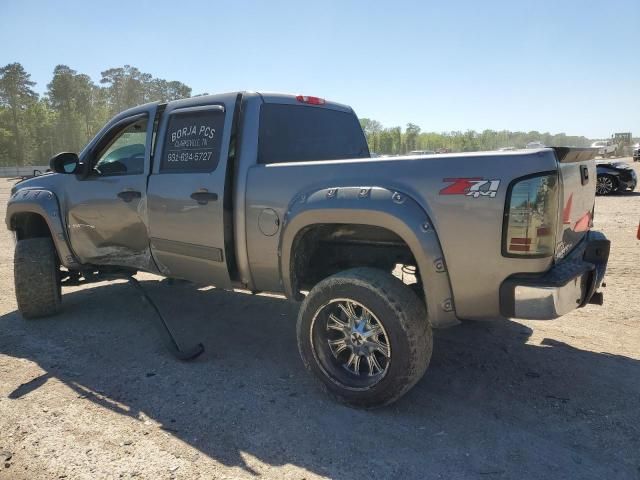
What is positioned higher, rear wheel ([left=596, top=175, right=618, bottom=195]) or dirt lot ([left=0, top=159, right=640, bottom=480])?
rear wheel ([left=596, top=175, right=618, bottom=195])

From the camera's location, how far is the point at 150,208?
4105mm

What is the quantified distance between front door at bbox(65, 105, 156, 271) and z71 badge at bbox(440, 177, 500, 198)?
2690 mm

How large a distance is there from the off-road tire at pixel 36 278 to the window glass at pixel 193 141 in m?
1.83

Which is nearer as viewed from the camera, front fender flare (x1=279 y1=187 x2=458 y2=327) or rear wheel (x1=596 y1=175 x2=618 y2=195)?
front fender flare (x1=279 y1=187 x2=458 y2=327)

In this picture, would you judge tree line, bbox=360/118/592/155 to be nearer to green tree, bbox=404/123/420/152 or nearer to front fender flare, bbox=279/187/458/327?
green tree, bbox=404/123/420/152

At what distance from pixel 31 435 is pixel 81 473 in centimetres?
60

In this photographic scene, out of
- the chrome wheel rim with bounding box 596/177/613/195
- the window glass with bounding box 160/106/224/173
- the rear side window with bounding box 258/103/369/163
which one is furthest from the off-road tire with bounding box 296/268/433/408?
the chrome wheel rim with bounding box 596/177/613/195

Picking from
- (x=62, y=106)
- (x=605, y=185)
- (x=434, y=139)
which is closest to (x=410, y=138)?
(x=434, y=139)

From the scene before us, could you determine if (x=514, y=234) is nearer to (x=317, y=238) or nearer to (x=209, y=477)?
(x=317, y=238)

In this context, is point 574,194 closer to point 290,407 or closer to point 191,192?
point 290,407

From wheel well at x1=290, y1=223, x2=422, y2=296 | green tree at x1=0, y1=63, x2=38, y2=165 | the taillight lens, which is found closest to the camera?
the taillight lens

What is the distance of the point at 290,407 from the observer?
3113 millimetres

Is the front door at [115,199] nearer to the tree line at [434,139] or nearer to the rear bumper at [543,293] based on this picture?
the rear bumper at [543,293]

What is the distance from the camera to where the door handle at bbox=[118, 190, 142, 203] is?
4200mm
